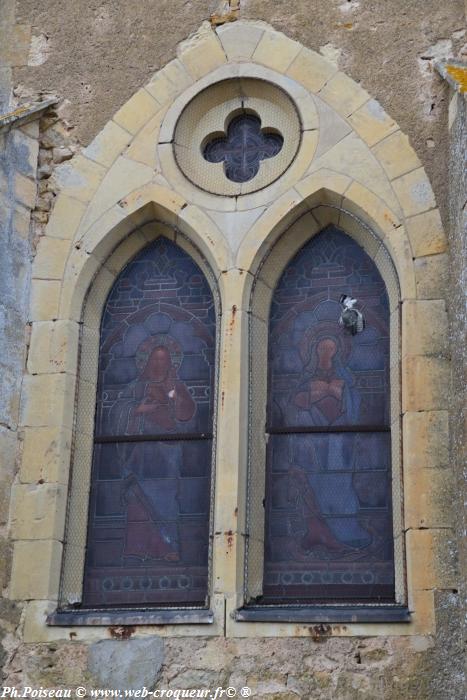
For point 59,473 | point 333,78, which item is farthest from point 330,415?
point 333,78

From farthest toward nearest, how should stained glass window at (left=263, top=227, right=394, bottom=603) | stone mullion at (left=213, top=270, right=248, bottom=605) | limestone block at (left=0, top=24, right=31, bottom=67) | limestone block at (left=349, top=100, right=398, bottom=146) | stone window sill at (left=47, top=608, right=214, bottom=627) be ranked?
limestone block at (left=0, top=24, right=31, bottom=67) → limestone block at (left=349, top=100, right=398, bottom=146) → stained glass window at (left=263, top=227, right=394, bottom=603) → stone mullion at (left=213, top=270, right=248, bottom=605) → stone window sill at (left=47, top=608, right=214, bottom=627)

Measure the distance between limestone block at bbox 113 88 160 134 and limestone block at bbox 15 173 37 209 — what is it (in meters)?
0.67

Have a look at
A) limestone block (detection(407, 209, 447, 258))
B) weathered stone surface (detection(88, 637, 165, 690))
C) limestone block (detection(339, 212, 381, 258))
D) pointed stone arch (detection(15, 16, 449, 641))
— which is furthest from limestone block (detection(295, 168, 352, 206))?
weathered stone surface (detection(88, 637, 165, 690))

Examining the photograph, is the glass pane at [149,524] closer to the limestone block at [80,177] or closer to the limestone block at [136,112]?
the limestone block at [80,177]

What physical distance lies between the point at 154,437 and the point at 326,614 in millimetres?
1545

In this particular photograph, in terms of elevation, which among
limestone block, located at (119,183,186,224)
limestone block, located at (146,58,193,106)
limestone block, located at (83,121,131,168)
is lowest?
limestone block, located at (119,183,186,224)

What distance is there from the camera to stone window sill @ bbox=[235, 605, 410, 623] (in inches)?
258

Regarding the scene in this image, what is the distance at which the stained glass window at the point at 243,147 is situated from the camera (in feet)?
26.1

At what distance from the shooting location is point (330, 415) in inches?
289

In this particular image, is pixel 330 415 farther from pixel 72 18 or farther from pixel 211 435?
pixel 72 18

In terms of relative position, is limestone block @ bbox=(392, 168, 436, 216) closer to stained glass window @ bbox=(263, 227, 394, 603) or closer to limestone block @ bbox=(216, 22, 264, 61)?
stained glass window @ bbox=(263, 227, 394, 603)

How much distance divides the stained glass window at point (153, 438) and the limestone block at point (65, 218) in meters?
0.44

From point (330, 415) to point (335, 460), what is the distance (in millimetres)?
271

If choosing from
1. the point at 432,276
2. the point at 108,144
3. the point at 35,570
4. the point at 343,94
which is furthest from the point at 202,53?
the point at 35,570
